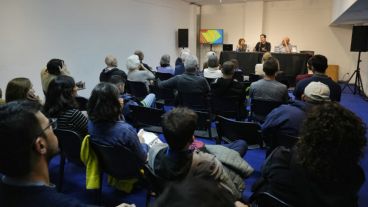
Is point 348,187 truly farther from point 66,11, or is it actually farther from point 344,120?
point 66,11

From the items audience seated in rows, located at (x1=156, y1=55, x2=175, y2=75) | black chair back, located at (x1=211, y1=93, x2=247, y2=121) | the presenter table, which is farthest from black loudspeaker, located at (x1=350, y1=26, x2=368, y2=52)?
black chair back, located at (x1=211, y1=93, x2=247, y2=121)

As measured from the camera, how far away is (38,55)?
19.4ft

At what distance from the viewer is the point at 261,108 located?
372 cm

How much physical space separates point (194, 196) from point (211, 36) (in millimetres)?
12151

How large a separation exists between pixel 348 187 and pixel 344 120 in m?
0.32

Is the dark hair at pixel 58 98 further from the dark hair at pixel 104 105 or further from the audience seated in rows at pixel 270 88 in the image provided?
the audience seated in rows at pixel 270 88

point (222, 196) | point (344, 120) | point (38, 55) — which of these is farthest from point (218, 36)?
point (222, 196)

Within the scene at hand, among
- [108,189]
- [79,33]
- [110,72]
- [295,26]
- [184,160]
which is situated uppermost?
[295,26]

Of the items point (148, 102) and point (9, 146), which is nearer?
point (9, 146)

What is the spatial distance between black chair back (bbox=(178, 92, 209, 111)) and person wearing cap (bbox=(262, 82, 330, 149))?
5.31ft

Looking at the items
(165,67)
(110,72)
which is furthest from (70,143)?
(165,67)

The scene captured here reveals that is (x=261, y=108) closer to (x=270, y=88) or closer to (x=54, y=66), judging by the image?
(x=270, y=88)

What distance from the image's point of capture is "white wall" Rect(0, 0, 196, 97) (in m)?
5.38

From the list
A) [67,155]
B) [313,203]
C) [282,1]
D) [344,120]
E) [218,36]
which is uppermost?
[282,1]
